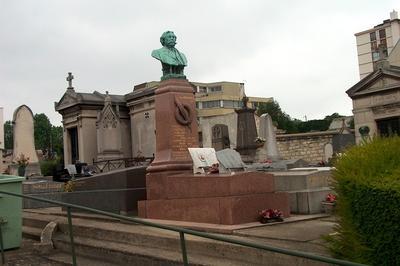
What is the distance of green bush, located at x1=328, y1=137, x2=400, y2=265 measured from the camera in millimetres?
4066

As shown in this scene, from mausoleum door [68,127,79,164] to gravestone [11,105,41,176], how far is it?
16.8 ft

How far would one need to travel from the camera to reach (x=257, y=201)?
796 centimetres

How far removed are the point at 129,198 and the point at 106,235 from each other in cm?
246

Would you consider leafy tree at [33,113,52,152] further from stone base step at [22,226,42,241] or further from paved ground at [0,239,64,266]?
paved ground at [0,239,64,266]

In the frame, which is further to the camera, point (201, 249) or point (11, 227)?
point (11, 227)

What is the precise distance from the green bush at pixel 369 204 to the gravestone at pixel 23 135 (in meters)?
22.9

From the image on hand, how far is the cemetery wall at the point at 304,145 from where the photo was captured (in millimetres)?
33531

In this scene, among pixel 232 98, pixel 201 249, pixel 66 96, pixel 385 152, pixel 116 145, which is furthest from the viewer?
pixel 232 98

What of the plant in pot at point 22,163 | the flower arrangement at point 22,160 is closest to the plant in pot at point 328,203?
the plant in pot at point 22,163

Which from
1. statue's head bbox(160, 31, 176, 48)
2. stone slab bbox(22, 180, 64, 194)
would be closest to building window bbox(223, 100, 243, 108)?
stone slab bbox(22, 180, 64, 194)

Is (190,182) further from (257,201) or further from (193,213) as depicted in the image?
(257,201)

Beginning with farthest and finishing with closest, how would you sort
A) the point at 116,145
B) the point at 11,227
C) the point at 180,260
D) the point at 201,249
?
1. the point at 116,145
2. the point at 11,227
3. the point at 201,249
4. the point at 180,260

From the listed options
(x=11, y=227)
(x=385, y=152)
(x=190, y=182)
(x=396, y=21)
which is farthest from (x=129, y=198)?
(x=396, y=21)

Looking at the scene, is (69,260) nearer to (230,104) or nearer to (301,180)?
(301,180)
